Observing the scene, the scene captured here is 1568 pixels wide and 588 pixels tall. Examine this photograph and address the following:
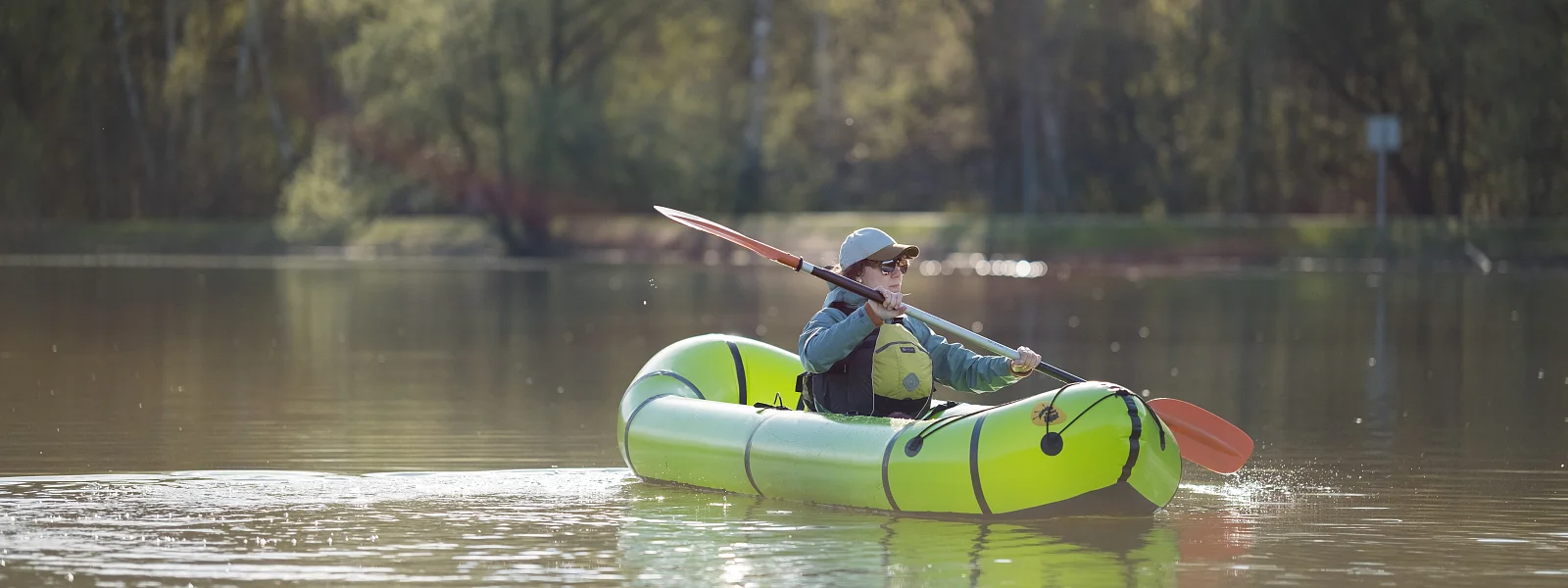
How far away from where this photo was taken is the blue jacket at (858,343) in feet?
32.6

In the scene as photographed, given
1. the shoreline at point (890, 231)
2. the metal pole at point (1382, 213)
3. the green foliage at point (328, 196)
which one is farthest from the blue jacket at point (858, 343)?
the green foliage at point (328, 196)

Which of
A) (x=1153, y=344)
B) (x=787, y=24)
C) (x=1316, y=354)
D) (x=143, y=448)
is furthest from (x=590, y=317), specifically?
(x=787, y=24)

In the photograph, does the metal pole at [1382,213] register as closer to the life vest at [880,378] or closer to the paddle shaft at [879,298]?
the paddle shaft at [879,298]

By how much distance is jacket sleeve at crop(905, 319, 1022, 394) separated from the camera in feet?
33.2

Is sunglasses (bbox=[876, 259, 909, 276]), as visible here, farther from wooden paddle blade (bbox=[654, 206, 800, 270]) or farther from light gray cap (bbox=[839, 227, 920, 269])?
wooden paddle blade (bbox=[654, 206, 800, 270])

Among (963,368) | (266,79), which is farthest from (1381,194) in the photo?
(963,368)

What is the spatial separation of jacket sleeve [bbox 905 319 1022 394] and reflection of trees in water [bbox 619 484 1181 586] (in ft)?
2.51

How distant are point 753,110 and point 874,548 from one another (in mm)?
39339

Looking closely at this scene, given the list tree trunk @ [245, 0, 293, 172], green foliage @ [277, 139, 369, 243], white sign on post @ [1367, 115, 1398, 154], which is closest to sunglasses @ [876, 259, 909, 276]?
white sign on post @ [1367, 115, 1398, 154]

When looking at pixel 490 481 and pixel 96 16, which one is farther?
pixel 96 16

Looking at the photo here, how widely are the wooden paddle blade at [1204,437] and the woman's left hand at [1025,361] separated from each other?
897 millimetres

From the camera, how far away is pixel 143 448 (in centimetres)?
1213

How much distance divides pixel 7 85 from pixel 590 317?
26.1 m

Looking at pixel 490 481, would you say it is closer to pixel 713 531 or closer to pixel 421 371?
pixel 713 531
